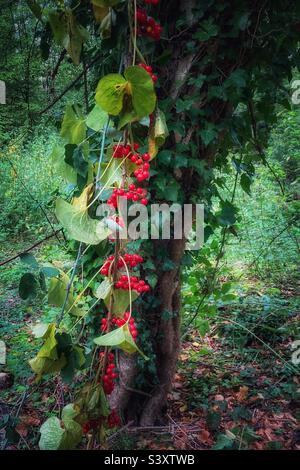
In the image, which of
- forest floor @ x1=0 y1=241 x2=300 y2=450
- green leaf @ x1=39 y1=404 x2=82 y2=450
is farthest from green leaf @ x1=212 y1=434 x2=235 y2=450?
green leaf @ x1=39 y1=404 x2=82 y2=450

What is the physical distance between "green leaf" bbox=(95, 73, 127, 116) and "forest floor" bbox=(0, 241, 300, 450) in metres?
0.88

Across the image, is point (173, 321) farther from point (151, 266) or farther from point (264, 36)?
point (264, 36)

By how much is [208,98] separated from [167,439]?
1.41m

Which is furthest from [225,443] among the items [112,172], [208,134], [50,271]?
[208,134]

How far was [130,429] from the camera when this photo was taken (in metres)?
1.83

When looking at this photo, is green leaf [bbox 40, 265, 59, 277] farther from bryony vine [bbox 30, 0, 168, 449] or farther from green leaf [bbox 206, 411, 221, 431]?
green leaf [bbox 206, 411, 221, 431]

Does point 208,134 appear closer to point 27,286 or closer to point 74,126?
point 74,126

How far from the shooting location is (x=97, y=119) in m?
1.17

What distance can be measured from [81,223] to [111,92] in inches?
13.0

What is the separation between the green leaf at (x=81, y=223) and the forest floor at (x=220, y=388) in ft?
1.86

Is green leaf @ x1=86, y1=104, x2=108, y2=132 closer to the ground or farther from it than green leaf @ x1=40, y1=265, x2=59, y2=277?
farther from it

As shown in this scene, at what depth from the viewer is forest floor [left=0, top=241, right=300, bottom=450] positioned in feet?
5.73

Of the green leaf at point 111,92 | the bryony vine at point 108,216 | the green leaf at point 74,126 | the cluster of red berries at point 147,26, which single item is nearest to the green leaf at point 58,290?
the bryony vine at point 108,216

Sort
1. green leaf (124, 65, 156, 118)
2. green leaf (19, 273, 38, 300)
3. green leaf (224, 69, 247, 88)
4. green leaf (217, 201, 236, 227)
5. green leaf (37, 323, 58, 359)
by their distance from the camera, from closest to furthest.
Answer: green leaf (124, 65, 156, 118) → green leaf (37, 323, 58, 359) → green leaf (19, 273, 38, 300) → green leaf (224, 69, 247, 88) → green leaf (217, 201, 236, 227)
